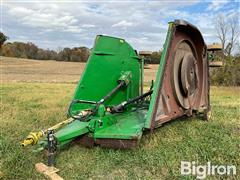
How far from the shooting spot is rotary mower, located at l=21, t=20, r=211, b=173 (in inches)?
122

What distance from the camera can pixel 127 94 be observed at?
437cm

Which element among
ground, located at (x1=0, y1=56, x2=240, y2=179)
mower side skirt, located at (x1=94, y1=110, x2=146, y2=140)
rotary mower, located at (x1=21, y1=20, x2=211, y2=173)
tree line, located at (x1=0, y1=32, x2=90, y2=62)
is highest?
tree line, located at (x1=0, y1=32, x2=90, y2=62)

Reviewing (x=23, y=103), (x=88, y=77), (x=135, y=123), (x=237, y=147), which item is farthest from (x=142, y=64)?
(x=23, y=103)

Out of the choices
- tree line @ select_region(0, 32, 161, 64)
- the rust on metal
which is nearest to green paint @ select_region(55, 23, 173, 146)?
the rust on metal

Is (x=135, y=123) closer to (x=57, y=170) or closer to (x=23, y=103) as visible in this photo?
(x=57, y=170)

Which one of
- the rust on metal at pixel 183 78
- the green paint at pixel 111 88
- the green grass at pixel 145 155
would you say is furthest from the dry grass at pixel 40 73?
the green grass at pixel 145 155

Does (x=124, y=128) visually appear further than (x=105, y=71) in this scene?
No

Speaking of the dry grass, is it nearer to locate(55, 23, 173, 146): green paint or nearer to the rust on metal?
the rust on metal

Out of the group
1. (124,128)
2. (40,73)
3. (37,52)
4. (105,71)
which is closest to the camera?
(124,128)

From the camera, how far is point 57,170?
9.43 ft

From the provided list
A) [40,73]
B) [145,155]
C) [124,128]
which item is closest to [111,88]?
[124,128]

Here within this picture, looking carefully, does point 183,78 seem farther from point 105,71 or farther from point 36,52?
point 36,52

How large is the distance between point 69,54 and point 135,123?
45.9 meters

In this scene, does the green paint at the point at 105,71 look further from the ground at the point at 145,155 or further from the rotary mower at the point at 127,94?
the ground at the point at 145,155
